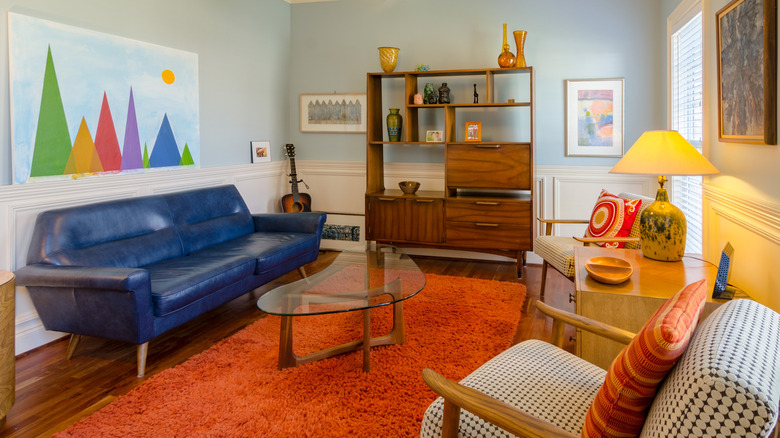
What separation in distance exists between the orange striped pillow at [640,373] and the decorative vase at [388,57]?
4219 mm

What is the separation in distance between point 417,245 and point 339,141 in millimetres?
1488

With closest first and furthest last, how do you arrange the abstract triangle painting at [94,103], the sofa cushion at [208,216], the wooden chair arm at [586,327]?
the wooden chair arm at [586,327], the abstract triangle painting at [94,103], the sofa cushion at [208,216]

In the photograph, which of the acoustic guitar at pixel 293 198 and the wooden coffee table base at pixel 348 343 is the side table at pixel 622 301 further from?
the acoustic guitar at pixel 293 198

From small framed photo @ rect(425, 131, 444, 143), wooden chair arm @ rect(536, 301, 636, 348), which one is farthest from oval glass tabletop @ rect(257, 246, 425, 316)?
small framed photo @ rect(425, 131, 444, 143)

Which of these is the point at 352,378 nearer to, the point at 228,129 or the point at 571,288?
the point at 571,288

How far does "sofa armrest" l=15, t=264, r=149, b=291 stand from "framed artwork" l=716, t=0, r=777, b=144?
282cm

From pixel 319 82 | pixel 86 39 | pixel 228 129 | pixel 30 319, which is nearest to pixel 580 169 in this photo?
pixel 319 82

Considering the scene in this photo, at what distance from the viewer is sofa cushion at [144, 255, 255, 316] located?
2.79 metres

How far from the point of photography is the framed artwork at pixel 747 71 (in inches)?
78.9

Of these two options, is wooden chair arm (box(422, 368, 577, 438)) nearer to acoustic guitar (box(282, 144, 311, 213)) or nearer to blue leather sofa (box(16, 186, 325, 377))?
blue leather sofa (box(16, 186, 325, 377))

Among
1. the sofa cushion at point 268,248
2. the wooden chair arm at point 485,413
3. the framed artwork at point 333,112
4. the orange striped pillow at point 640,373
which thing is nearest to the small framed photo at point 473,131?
the framed artwork at point 333,112

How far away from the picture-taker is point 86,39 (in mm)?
3369

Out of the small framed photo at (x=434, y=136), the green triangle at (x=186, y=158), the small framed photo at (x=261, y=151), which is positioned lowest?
the green triangle at (x=186, y=158)

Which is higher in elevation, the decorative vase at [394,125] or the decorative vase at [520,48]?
the decorative vase at [520,48]
